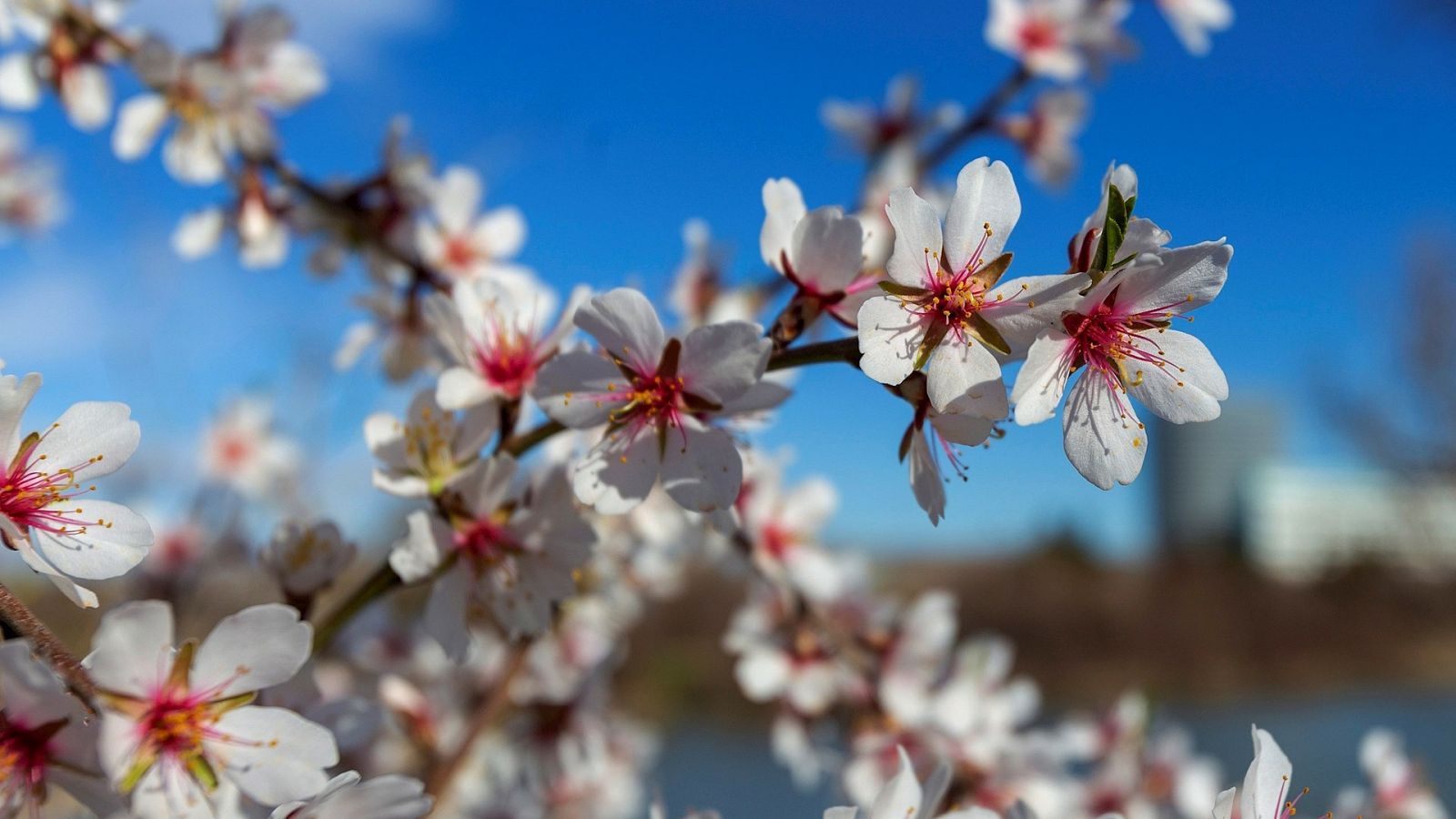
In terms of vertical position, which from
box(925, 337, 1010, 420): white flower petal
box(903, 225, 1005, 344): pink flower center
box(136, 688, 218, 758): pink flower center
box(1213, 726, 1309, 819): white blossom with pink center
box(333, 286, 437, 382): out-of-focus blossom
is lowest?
box(136, 688, 218, 758): pink flower center

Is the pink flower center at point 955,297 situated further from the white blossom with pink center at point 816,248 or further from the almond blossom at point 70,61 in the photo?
the almond blossom at point 70,61

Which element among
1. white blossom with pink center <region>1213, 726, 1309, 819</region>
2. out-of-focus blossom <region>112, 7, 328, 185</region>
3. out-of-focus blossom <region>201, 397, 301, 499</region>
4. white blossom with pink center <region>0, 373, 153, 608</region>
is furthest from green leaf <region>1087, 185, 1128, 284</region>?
out-of-focus blossom <region>201, 397, 301, 499</region>

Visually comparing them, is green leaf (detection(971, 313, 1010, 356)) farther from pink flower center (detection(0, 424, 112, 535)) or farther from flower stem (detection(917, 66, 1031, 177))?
flower stem (detection(917, 66, 1031, 177))

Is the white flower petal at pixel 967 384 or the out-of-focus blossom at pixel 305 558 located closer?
the white flower petal at pixel 967 384

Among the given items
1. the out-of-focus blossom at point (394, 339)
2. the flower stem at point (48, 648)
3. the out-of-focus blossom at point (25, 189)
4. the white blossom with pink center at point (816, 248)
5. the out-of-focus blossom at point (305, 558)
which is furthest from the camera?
the out-of-focus blossom at point (25, 189)

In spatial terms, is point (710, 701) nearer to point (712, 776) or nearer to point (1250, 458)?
point (712, 776)

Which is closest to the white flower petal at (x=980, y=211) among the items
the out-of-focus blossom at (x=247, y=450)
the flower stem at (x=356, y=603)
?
the flower stem at (x=356, y=603)

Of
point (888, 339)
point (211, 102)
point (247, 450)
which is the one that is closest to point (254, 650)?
point (888, 339)

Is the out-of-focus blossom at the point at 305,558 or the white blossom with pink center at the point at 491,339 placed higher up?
the white blossom with pink center at the point at 491,339
